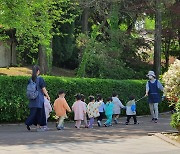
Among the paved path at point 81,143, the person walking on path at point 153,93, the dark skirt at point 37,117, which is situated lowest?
the paved path at point 81,143

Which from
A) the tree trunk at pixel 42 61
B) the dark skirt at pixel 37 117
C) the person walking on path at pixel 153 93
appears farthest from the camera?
the tree trunk at pixel 42 61

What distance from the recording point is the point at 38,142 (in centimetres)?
1130

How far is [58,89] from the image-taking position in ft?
61.0

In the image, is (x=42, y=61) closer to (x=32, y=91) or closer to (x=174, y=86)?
(x=32, y=91)

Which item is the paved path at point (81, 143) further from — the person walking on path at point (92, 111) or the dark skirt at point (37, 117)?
the person walking on path at point (92, 111)

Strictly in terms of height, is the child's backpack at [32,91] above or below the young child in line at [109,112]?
above

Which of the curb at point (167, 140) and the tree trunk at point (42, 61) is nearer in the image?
the curb at point (167, 140)

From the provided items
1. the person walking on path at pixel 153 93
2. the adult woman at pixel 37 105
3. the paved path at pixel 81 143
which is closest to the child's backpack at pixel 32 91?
the adult woman at pixel 37 105

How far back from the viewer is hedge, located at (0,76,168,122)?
55.7 feet

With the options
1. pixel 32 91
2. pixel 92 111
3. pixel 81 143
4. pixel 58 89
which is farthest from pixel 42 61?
pixel 81 143

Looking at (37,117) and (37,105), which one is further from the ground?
(37,105)

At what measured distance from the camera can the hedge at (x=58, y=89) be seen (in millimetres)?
16969

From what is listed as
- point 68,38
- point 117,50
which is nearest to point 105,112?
point 117,50

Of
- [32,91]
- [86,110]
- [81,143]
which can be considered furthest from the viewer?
[86,110]
